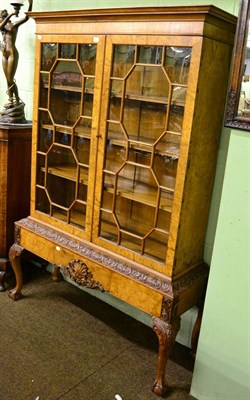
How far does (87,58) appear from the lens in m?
1.98

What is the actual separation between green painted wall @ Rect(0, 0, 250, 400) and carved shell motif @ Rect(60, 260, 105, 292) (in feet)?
2.00

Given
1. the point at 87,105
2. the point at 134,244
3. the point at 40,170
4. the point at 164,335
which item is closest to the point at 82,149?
the point at 87,105

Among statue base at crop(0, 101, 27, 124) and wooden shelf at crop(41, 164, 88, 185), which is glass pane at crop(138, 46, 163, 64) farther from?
statue base at crop(0, 101, 27, 124)

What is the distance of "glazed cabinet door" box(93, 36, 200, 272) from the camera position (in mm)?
1713

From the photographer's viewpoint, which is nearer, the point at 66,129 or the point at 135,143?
the point at 135,143

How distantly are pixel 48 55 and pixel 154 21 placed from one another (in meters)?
0.73

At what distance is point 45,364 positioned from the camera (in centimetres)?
209

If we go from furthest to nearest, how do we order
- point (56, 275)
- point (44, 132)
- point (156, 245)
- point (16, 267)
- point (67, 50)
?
point (56, 275), point (16, 267), point (44, 132), point (67, 50), point (156, 245)

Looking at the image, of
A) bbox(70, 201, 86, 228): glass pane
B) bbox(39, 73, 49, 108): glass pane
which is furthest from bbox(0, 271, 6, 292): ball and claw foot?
bbox(39, 73, 49, 108): glass pane

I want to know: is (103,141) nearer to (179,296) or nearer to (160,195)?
(160,195)

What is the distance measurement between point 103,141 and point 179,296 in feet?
2.73

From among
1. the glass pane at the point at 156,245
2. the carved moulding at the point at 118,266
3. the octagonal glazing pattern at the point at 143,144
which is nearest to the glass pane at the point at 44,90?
the octagonal glazing pattern at the point at 143,144

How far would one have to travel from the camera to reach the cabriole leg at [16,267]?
2480 millimetres

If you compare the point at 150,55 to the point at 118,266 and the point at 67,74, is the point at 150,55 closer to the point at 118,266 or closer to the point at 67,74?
the point at 67,74
